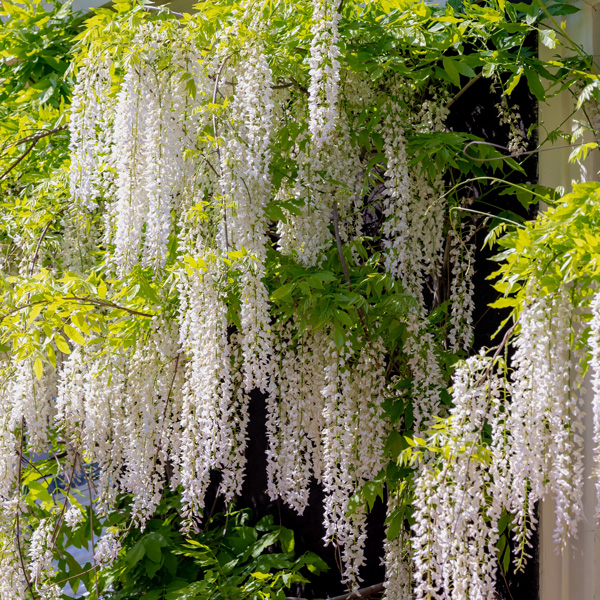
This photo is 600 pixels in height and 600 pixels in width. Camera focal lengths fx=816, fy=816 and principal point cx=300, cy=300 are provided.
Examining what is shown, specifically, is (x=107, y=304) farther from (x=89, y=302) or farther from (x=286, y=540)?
(x=286, y=540)

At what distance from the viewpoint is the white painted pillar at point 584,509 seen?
2.95 meters

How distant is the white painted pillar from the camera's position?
2947mm

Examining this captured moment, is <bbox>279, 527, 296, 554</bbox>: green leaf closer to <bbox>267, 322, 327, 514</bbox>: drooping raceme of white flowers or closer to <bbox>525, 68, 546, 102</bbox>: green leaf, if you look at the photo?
<bbox>267, 322, 327, 514</bbox>: drooping raceme of white flowers

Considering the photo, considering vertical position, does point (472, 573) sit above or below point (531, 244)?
below

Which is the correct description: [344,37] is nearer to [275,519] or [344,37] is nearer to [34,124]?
[34,124]

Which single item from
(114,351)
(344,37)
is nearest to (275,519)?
(114,351)

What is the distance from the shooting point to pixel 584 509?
2945 mm

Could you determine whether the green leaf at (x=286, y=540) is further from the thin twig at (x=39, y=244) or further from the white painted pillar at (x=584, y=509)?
the thin twig at (x=39, y=244)

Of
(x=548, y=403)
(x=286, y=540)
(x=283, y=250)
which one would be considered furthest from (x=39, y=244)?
(x=548, y=403)

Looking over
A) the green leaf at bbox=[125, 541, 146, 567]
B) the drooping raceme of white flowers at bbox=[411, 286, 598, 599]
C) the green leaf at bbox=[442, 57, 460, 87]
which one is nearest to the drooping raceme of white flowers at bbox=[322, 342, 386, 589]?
the drooping raceme of white flowers at bbox=[411, 286, 598, 599]

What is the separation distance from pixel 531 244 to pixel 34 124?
2.85m

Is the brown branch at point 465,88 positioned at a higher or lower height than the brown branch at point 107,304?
higher

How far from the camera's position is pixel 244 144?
2738 millimetres

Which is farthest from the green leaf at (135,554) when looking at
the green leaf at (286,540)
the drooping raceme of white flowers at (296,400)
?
the drooping raceme of white flowers at (296,400)
